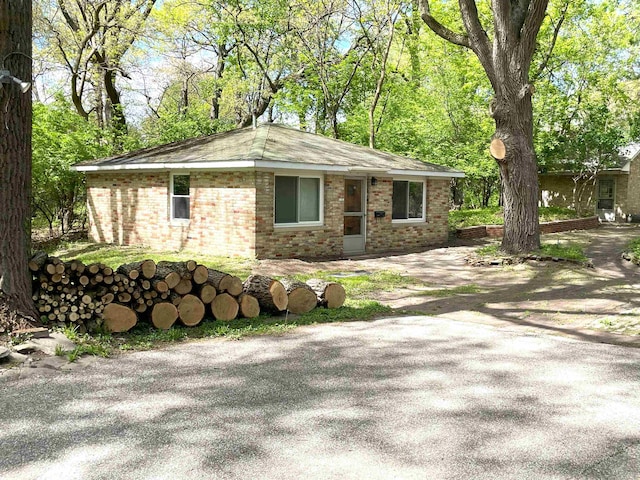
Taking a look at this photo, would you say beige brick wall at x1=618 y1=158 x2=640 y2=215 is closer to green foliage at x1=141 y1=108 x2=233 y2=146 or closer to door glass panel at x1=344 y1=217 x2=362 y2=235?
door glass panel at x1=344 y1=217 x2=362 y2=235

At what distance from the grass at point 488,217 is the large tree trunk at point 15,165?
1699 cm

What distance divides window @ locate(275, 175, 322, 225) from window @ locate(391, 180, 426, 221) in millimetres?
3223

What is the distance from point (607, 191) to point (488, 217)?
8.81 meters

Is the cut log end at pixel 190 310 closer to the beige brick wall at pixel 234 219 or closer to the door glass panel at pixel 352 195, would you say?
the beige brick wall at pixel 234 219

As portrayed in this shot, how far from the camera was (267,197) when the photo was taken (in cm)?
1391

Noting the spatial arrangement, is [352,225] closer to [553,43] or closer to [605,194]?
[553,43]

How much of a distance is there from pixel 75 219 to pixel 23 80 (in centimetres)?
1658

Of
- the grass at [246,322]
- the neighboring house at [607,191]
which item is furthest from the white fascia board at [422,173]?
the neighboring house at [607,191]

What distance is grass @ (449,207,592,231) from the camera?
72.4 feet

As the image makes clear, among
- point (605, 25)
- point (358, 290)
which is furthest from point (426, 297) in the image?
point (605, 25)

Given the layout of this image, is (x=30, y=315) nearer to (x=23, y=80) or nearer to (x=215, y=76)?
(x=23, y=80)

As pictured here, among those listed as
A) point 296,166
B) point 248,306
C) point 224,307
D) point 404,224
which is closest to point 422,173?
point 404,224

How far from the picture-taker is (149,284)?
6434 millimetres

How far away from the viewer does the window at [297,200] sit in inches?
570
